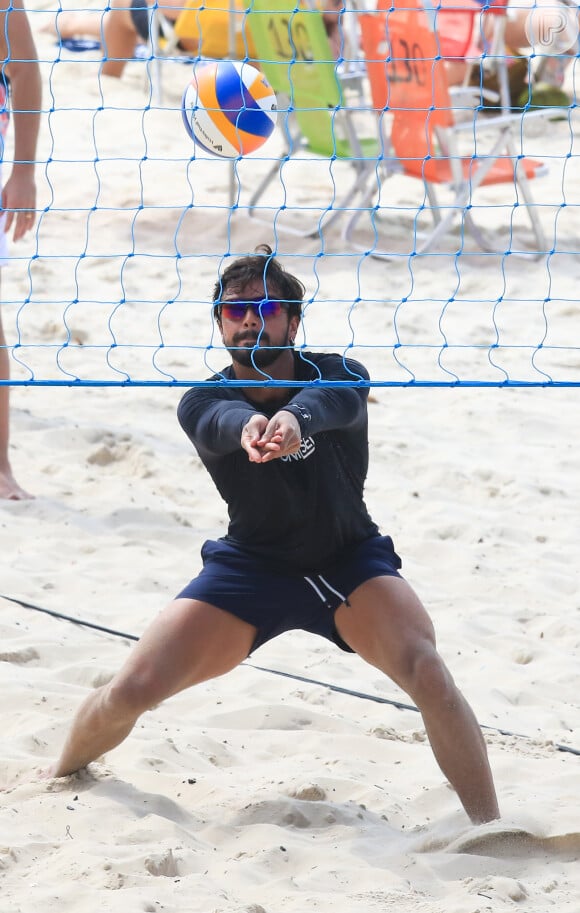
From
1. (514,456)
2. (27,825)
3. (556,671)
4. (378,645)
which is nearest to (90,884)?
(27,825)

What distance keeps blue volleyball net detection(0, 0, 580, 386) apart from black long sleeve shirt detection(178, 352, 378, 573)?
7.33ft

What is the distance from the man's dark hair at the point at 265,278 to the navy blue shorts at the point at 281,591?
56 cm

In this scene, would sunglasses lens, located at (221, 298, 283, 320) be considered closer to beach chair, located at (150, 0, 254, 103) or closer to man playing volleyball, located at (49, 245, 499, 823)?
man playing volleyball, located at (49, 245, 499, 823)

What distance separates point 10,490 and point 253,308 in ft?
6.06

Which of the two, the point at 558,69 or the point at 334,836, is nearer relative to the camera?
the point at 334,836

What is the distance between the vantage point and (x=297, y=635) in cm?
371

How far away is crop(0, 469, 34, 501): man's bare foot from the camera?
14.1 ft

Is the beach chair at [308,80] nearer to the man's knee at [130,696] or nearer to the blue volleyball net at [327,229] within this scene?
the blue volleyball net at [327,229]

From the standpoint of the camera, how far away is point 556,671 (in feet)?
11.2

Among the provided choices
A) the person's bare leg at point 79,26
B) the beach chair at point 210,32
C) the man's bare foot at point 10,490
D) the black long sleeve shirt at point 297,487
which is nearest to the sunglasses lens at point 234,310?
the black long sleeve shirt at point 297,487

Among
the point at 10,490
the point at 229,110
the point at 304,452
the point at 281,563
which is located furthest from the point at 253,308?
the point at 10,490

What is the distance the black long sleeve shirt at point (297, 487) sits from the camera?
267 cm

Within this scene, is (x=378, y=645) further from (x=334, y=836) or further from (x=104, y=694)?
(x=104, y=694)

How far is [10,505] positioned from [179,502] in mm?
589
